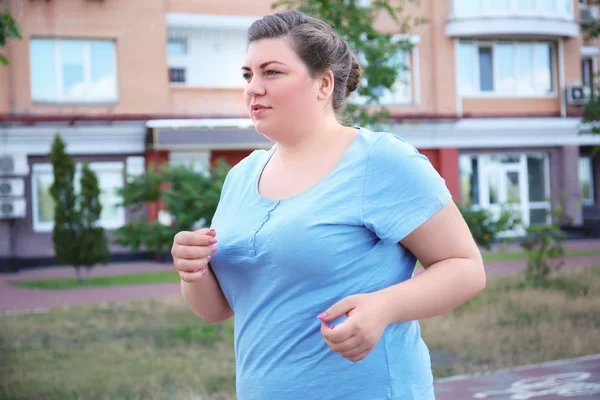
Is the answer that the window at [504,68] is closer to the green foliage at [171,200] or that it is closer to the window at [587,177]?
the window at [587,177]

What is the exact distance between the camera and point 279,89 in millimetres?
1765

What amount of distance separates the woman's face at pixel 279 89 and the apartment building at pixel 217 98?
16.7 metres

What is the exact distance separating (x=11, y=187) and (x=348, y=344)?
1981cm

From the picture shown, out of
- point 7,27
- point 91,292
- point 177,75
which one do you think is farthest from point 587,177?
point 7,27

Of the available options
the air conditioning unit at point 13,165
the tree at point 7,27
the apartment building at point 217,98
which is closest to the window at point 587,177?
the apartment building at point 217,98

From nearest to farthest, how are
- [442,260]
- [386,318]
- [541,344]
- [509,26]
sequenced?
1. [386,318]
2. [442,260]
3. [541,344]
4. [509,26]

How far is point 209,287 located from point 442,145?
22.9m

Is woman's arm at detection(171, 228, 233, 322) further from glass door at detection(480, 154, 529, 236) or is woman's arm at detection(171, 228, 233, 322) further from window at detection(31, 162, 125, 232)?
glass door at detection(480, 154, 529, 236)

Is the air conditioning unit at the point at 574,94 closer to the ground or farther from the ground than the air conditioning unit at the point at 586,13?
closer to the ground

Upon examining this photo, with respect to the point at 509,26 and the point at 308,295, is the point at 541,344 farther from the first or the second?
the point at 509,26

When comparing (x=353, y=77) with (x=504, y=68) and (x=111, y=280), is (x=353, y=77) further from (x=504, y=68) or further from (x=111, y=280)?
(x=504, y=68)

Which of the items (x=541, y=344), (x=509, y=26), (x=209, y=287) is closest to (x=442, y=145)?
(x=509, y=26)

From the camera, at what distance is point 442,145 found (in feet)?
79.9

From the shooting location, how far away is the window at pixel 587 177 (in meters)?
27.5
